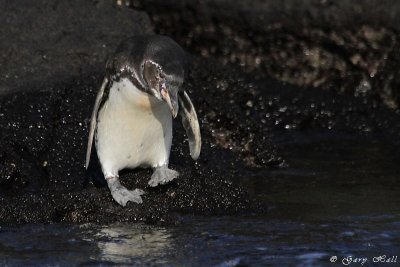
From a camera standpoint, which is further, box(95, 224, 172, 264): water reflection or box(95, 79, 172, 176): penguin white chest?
box(95, 79, 172, 176): penguin white chest

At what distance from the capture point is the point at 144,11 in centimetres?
1056

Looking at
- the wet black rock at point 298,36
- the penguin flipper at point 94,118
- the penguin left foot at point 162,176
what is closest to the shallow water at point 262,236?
the penguin left foot at point 162,176

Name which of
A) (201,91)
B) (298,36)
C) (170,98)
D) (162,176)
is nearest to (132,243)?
(162,176)

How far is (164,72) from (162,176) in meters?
0.77

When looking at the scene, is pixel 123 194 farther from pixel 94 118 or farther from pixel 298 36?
pixel 298 36

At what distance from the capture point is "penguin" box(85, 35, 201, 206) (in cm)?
741

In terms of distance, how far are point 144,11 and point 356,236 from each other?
13.5 feet

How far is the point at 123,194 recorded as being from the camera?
7484mm

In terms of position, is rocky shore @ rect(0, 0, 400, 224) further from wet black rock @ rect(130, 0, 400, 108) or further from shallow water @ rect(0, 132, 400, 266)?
shallow water @ rect(0, 132, 400, 266)

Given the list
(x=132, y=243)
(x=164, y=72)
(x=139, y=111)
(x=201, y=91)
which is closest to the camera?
(x=132, y=243)

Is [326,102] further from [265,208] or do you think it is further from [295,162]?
[265,208]

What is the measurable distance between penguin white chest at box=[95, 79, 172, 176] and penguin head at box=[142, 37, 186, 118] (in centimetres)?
17

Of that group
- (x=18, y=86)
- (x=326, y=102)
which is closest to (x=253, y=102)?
(x=326, y=102)

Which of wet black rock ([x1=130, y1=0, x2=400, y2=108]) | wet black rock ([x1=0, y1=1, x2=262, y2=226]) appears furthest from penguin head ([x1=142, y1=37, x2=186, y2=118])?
wet black rock ([x1=130, y1=0, x2=400, y2=108])
